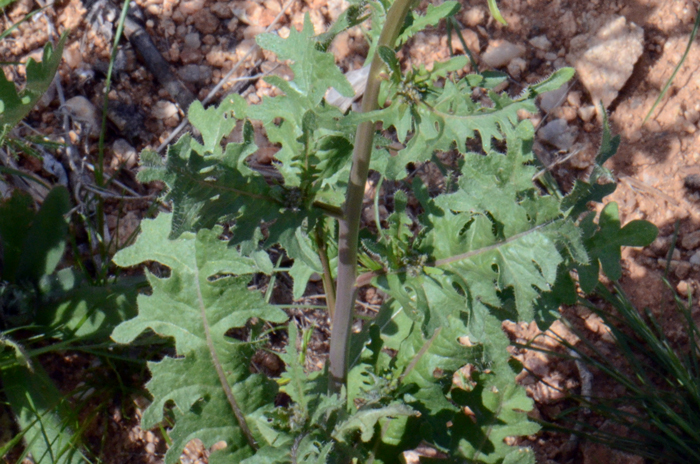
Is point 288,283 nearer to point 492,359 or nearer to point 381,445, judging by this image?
point 381,445

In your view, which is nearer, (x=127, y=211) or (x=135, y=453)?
(x=135, y=453)

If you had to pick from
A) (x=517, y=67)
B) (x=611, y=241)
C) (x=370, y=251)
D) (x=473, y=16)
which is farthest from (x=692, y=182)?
(x=370, y=251)

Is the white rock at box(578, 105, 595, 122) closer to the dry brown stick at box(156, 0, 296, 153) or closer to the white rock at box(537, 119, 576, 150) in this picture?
the white rock at box(537, 119, 576, 150)

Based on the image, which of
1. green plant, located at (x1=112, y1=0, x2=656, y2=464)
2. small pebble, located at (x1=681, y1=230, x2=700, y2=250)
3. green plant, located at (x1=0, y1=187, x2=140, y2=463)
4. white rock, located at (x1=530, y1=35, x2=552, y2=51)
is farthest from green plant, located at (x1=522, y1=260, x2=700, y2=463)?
green plant, located at (x1=0, y1=187, x2=140, y2=463)

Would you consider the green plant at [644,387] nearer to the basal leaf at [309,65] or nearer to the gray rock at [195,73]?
the basal leaf at [309,65]

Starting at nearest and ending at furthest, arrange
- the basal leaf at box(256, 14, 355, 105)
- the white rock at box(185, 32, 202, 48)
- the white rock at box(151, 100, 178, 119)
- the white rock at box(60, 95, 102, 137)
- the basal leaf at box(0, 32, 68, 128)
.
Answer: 1. the basal leaf at box(256, 14, 355, 105)
2. the basal leaf at box(0, 32, 68, 128)
3. the white rock at box(60, 95, 102, 137)
4. the white rock at box(151, 100, 178, 119)
5. the white rock at box(185, 32, 202, 48)

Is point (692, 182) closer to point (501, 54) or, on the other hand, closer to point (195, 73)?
point (501, 54)

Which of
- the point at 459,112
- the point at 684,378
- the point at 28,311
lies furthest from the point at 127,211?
the point at 684,378
